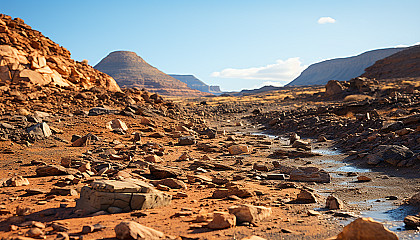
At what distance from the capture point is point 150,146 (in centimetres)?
1180

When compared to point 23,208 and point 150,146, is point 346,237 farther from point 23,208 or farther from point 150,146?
point 150,146

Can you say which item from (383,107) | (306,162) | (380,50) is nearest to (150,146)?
(306,162)

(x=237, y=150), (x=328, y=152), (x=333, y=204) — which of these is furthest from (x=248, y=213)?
(x=328, y=152)

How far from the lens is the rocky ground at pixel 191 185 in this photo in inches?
167

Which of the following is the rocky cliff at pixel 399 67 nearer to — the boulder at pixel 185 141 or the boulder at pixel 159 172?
the boulder at pixel 185 141

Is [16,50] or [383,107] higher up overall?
[16,50]

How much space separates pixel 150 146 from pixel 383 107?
15.8 meters

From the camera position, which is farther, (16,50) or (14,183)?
(16,50)

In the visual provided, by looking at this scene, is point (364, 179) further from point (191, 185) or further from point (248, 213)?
point (248, 213)

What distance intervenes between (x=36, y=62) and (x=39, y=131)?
11288mm

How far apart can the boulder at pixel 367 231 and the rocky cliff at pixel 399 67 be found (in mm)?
85800

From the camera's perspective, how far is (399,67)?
8500 cm

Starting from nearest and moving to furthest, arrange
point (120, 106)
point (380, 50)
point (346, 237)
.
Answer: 1. point (346, 237)
2. point (120, 106)
3. point (380, 50)

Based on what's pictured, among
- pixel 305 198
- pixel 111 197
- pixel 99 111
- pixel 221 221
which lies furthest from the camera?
pixel 99 111
